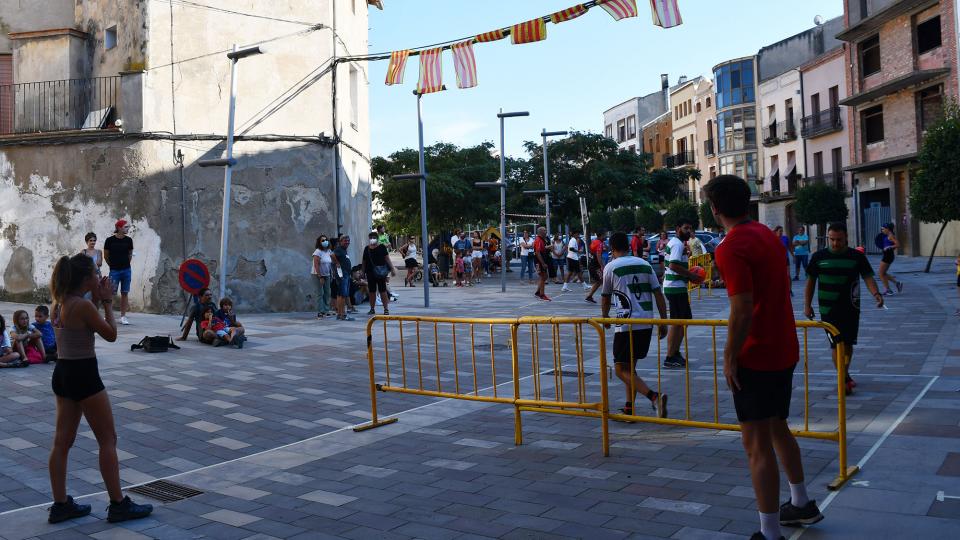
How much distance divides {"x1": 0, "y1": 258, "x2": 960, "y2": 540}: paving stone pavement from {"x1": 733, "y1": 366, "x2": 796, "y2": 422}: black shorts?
708 mm

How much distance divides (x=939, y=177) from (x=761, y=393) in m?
23.8

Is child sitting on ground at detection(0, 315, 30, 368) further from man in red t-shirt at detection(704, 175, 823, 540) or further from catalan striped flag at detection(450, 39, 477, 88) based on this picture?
man in red t-shirt at detection(704, 175, 823, 540)

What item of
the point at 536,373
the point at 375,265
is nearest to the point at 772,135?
the point at 375,265

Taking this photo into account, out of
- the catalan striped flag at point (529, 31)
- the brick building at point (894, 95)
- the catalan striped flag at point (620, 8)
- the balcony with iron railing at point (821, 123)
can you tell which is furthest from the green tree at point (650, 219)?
the catalan striped flag at point (620, 8)

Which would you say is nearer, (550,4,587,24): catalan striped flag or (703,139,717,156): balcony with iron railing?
(550,4,587,24): catalan striped flag

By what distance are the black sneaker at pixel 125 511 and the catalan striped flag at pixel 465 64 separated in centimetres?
1128

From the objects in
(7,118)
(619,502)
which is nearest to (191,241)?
(7,118)

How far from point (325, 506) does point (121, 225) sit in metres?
11.0

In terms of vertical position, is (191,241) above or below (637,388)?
above

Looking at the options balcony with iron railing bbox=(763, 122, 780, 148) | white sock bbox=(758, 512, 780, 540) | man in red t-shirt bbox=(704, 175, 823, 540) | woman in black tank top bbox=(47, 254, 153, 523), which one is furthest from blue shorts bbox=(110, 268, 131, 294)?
balcony with iron railing bbox=(763, 122, 780, 148)

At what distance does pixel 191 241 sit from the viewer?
17.5 m

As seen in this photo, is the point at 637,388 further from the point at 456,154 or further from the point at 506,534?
the point at 456,154

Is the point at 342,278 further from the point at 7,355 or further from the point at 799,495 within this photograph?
the point at 799,495

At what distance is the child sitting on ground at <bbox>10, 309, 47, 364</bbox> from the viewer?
423 inches
